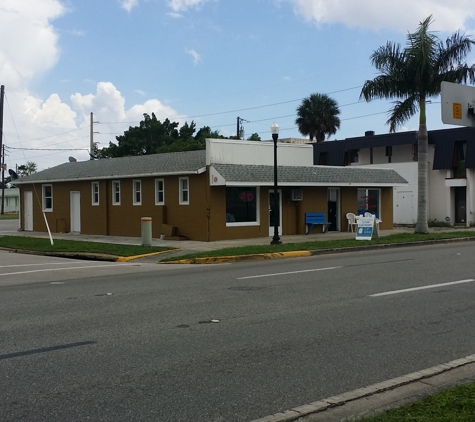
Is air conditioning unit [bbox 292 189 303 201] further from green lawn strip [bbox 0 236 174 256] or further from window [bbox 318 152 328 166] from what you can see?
window [bbox 318 152 328 166]

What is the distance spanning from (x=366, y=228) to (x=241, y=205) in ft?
17.8

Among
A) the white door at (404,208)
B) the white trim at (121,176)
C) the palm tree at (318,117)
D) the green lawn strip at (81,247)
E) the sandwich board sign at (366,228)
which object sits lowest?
the green lawn strip at (81,247)

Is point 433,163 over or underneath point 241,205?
over

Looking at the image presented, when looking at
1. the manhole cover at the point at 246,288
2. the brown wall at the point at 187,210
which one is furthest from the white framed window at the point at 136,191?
the manhole cover at the point at 246,288

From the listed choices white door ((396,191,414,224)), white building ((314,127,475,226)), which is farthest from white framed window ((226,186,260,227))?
white door ((396,191,414,224))

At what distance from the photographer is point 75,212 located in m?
32.9

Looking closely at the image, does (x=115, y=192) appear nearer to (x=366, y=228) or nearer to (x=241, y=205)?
(x=241, y=205)

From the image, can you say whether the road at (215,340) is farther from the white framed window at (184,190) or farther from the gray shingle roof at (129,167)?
the gray shingle roof at (129,167)

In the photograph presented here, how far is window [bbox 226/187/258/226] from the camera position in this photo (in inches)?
1021

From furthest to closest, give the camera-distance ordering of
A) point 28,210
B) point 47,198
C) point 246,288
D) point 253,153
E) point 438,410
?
point 28,210 → point 47,198 → point 253,153 → point 246,288 → point 438,410

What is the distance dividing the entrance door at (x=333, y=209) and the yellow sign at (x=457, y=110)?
2061 cm

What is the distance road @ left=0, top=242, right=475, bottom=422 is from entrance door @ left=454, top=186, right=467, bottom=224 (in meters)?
25.5

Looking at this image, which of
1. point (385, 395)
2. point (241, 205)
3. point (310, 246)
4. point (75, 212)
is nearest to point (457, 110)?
point (385, 395)

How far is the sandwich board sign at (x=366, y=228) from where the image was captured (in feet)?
78.9
